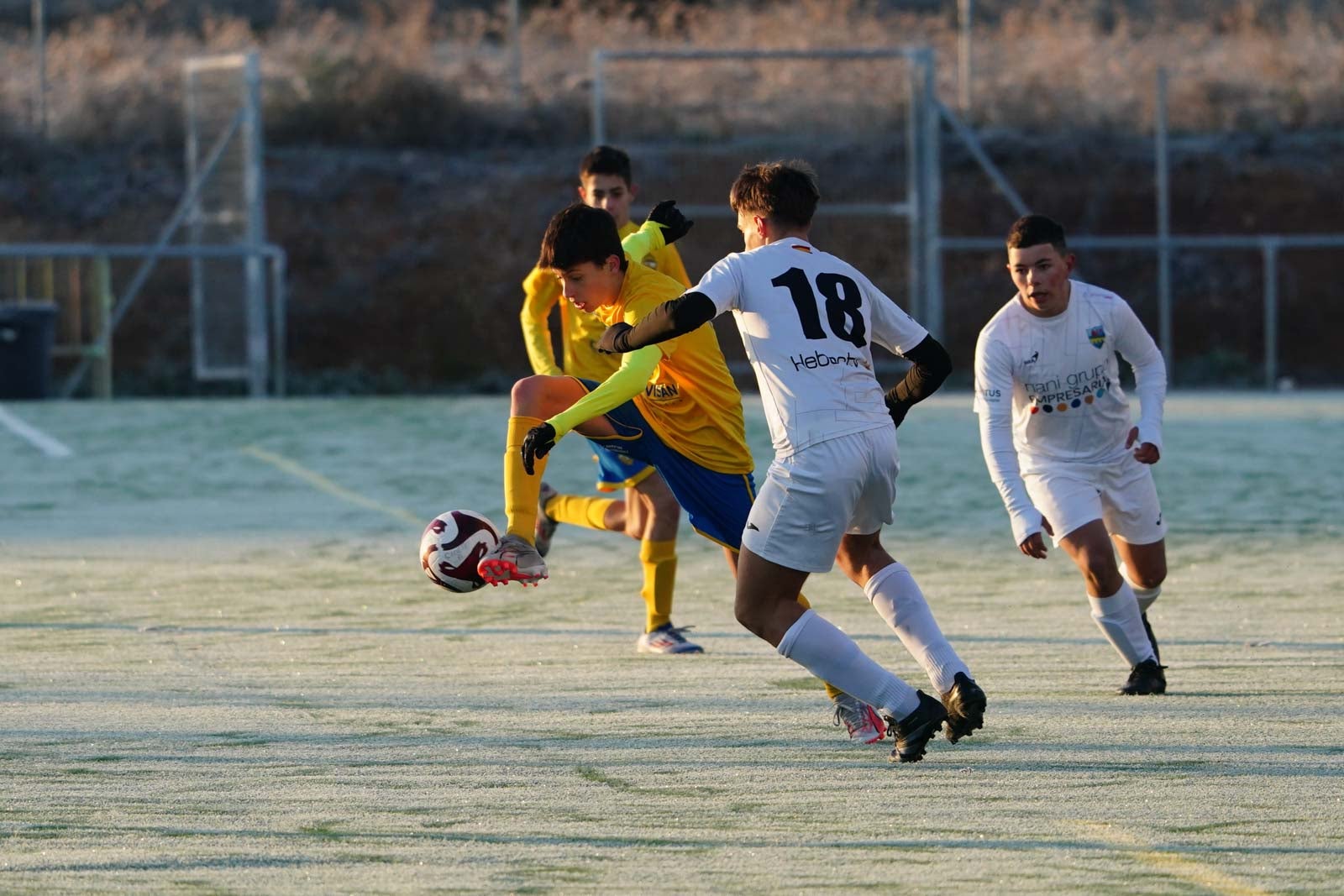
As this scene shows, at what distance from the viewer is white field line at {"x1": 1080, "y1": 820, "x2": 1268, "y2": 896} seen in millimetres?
3864

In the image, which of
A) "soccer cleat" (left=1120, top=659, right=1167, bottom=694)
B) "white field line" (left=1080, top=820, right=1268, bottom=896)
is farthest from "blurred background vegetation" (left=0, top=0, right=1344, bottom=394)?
"white field line" (left=1080, top=820, right=1268, bottom=896)

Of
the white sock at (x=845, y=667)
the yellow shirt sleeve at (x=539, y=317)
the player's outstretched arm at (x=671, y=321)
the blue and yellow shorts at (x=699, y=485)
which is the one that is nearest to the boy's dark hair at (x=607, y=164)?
the yellow shirt sleeve at (x=539, y=317)

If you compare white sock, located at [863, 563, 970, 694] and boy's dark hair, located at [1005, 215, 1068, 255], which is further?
boy's dark hair, located at [1005, 215, 1068, 255]

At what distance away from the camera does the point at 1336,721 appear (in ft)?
18.1

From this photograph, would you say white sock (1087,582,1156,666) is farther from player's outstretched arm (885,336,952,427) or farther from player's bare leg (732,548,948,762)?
player's bare leg (732,548,948,762)

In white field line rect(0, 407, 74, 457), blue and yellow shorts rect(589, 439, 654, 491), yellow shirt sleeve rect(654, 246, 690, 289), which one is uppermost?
yellow shirt sleeve rect(654, 246, 690, 289)

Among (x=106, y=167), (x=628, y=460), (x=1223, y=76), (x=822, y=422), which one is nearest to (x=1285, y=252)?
(x=1223, y=76)

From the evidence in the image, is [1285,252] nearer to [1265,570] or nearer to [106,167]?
[106,167]

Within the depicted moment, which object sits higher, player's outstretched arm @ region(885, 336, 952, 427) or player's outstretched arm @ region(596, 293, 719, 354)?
player's outstretched arm @ region(596, 293, 719, 354)

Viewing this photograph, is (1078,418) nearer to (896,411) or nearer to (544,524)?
(896,411)

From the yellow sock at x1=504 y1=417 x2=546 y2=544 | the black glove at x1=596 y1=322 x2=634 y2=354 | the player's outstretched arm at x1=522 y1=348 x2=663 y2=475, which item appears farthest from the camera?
the yellow sock at x1=504 y1=417 x2=546 y2=544

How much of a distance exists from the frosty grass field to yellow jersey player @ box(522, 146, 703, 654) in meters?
0.24

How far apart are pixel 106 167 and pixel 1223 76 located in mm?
17052

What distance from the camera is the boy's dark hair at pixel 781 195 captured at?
5.24 meters
